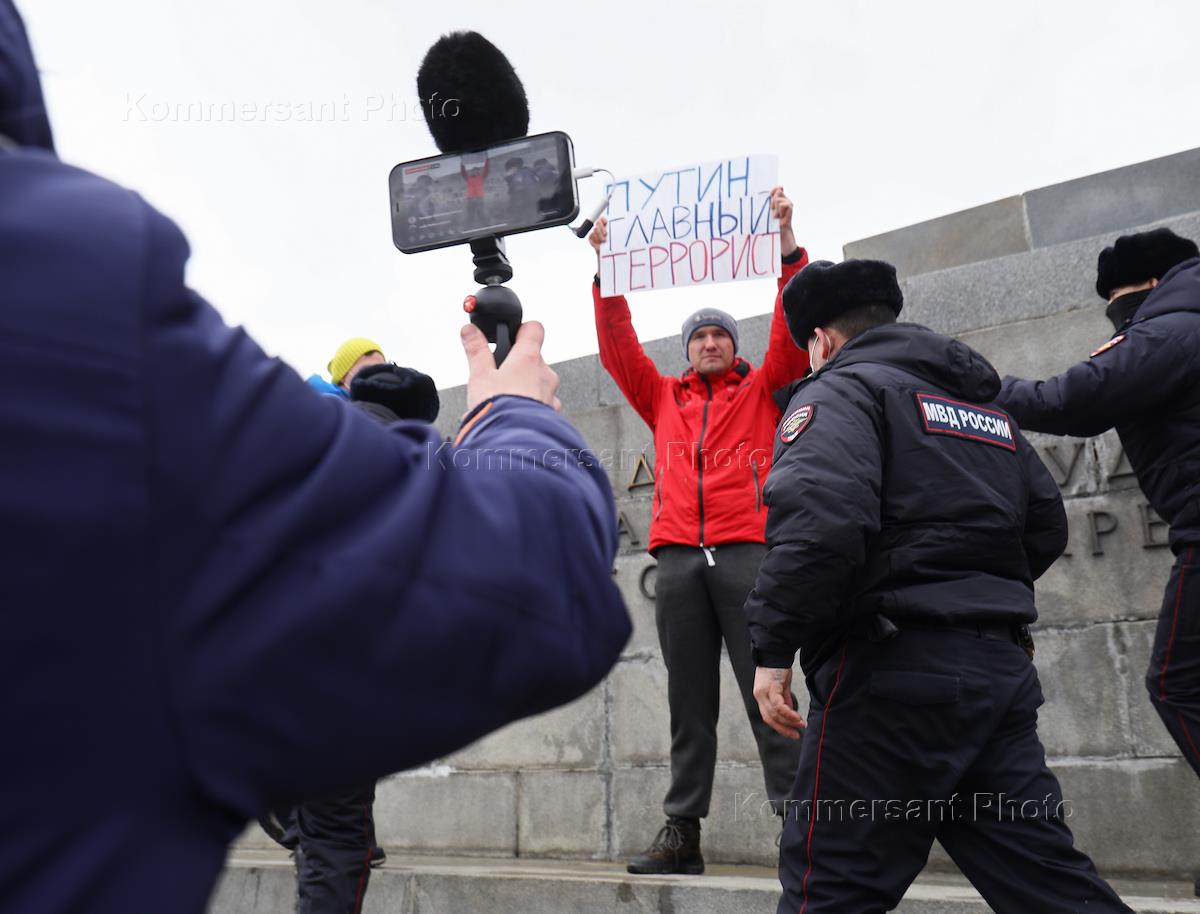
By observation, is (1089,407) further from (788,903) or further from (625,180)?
(625,180)

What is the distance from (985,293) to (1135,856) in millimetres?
2318

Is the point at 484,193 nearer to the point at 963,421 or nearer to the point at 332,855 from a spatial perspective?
the point at 963,421

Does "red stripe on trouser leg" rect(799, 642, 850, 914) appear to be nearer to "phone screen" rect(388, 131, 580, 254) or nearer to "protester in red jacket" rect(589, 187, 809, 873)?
"phone screen" rect(388, 131, 580, 254)

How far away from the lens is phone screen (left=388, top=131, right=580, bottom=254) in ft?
5.15

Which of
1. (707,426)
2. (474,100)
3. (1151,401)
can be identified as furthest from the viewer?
(707,426)

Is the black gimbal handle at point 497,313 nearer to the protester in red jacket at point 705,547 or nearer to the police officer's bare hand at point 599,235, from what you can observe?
the protester in red jacket at point 705,547

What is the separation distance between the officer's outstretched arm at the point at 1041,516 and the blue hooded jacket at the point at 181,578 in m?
2.50

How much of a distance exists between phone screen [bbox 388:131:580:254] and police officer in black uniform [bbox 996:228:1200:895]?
95.8 inches

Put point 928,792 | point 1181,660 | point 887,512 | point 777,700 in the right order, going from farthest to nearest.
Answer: point 1181,660
point 777,700
point 887,512
point 928,792

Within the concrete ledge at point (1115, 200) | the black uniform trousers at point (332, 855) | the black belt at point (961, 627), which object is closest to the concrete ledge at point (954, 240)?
the concrete ledge at point (1115, 200)

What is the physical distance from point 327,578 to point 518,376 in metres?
0.40

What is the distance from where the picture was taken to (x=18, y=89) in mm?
705

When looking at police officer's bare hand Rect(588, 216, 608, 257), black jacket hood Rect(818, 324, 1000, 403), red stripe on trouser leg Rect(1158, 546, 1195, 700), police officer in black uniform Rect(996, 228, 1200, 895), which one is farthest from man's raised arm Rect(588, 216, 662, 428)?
red stripe on trouser leg Rect(1158, 546, 1195, 700)

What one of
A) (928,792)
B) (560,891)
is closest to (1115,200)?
(928,792)
